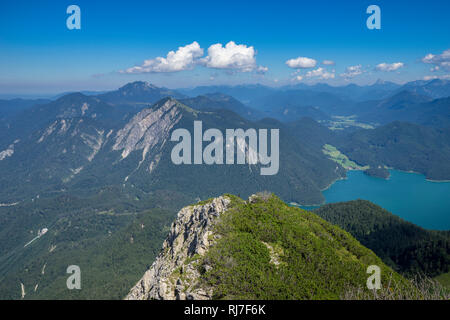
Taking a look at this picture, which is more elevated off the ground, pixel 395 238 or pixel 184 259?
pixel 184 259

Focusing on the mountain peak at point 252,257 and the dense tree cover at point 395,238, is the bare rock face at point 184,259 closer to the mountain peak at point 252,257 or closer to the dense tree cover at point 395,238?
the mountain peak at point 252,257

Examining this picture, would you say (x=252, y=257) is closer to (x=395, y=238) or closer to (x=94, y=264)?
(x=395, y=238)

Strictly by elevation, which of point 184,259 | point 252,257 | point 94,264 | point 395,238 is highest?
point 252,257

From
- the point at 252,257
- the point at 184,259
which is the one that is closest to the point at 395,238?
the point at 252,257

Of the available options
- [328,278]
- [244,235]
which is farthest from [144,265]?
[328,278]

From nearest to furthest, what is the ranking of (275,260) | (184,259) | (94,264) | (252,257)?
(252,257), (275,260), (184,259), (94,264)

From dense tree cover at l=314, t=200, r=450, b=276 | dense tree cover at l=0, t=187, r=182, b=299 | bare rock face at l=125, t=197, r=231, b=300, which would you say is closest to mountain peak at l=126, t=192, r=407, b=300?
bare rock face at l=125, t=197, r=231, b=300

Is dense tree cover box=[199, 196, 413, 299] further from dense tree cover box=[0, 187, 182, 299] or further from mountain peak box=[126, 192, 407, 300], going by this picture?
dense tree cover box=[0, 187, 182, 299]
